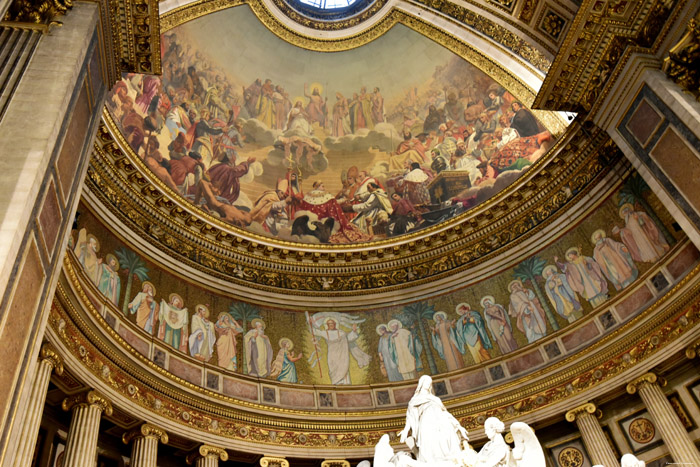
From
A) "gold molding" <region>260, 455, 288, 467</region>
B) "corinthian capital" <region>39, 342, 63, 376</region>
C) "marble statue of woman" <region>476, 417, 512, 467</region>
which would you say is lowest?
"marble statue of woman" <region>476, 417, 512, 467</region>

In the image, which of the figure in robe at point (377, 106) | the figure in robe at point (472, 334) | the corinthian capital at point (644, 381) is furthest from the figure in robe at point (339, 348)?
the figure in robe at point (377, 106)

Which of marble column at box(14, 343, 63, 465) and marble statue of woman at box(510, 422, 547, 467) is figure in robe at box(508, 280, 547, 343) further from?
marble column at box(14, 343, 63, 465)

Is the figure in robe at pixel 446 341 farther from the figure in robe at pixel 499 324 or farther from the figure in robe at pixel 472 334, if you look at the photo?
the figure in robe at pixel 499 324

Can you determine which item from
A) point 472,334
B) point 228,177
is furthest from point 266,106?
point 472,334

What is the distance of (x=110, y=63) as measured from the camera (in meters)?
8.99

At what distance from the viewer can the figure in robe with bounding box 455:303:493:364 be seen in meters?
14.4

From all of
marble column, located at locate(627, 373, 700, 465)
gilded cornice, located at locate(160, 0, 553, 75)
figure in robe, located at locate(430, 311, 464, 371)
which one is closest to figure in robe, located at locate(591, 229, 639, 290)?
marble column, located at locate(627, 373, 700, 465)

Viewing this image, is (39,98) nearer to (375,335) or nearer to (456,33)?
(375,335)

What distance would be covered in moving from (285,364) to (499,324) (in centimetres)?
531

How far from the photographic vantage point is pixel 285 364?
14297mm

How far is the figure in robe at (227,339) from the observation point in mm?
13580

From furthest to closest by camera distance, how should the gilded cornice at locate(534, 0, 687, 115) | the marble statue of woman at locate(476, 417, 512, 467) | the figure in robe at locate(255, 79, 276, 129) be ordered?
1. the figure in robe at locate(255, 79, 276, 129)
2. the gilded cornice at locate(534, 0, 687, 115)
3. the marble statue of woman at locate(476, 417, 512, 467)

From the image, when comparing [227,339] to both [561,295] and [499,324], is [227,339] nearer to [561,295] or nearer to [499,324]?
[499,324]

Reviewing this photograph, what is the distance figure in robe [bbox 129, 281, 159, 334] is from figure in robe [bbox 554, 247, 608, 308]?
9.52 metres
